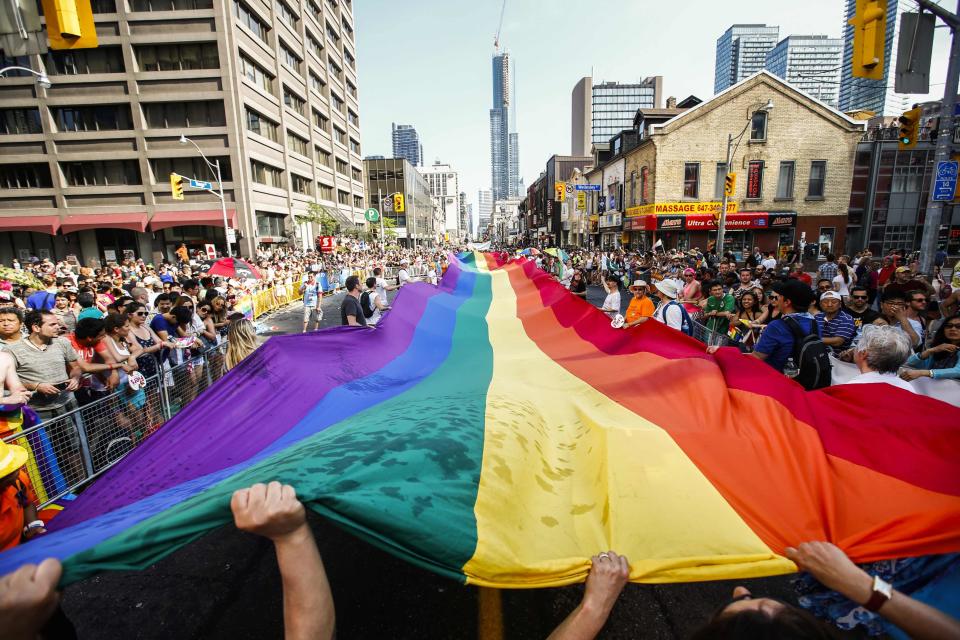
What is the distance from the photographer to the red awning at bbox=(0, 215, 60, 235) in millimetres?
36312

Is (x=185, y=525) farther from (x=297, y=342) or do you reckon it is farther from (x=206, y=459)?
(x=297, y=342)

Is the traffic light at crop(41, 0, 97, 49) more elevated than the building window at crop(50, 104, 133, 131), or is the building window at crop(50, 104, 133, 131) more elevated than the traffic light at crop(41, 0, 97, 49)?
the building window at crop(50, 104, 133, 131)

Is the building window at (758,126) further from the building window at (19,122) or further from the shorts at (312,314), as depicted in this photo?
the building window at (19,122)

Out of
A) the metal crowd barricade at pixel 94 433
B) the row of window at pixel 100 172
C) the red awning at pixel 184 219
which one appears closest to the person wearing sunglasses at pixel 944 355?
the metal crowd barricade at pixel 94 433

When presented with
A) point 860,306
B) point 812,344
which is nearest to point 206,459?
point 812,344

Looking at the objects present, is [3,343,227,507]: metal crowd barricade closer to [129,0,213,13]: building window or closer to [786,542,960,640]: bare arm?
[786,542,960,640]: bare arm

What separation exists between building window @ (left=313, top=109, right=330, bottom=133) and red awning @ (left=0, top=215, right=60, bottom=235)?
25695 mm

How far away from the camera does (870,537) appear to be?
7.00ft

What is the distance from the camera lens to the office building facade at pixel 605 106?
113000 mm

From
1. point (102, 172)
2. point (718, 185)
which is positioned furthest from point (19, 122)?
point (718, 185)

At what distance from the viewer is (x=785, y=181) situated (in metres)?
31.7

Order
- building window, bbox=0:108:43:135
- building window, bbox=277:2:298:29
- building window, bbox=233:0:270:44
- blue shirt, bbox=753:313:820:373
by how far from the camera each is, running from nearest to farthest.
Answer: blue shirt, bbox=753:313:820:373
building window, bbox=233:0:270:44
building window, bbox=0:108:43:135
building window, bbox=277:2:298:29

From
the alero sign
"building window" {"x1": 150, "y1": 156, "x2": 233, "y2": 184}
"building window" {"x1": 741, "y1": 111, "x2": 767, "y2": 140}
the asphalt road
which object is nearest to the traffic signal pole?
the asphalt road

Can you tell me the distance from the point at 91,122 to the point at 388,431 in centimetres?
4830
